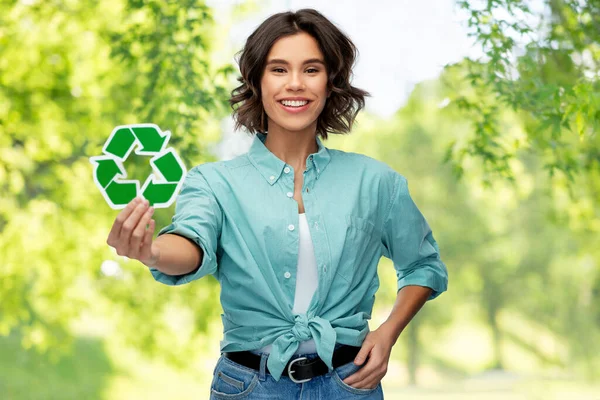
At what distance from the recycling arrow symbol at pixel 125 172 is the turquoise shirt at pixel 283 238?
0.06 meters

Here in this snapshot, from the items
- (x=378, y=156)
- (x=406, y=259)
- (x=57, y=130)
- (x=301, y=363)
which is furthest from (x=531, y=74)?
(x=378, y=156)

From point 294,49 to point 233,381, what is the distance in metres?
0.68

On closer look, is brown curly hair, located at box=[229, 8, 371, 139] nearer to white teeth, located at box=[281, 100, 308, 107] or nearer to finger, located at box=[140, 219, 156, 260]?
white teeth, located at box=[281, 100, 308, 107]

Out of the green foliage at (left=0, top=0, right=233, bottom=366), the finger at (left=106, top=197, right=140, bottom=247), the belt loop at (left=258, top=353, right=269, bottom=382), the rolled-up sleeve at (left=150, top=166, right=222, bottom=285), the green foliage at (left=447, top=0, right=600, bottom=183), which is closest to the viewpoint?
the finger at (left=106, top=197, right=140, bottom=247)

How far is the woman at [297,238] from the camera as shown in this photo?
156 cm

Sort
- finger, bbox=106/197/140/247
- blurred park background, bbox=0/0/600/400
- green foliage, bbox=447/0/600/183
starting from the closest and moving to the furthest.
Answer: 1. finger, bbox=106/197/140/247
2. green foliage, bbox=447/0/600/183
3. blurred park background, bbox=0/0/600/400

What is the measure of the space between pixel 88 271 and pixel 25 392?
258 inches

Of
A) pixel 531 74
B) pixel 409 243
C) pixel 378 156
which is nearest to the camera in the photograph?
pixel 409 243

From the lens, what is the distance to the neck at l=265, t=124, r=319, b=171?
1.75m

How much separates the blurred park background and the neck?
0.64 m

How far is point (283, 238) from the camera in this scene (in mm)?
1602

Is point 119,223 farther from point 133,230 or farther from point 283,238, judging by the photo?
point 283,238

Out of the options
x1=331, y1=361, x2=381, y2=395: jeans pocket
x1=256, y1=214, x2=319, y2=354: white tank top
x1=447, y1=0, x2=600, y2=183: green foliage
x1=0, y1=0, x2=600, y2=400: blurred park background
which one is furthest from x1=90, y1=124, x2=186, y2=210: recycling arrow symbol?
x1=447, y1=0, x2=600, y2=183: green foliage

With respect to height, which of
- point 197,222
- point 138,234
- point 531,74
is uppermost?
point 531,74
